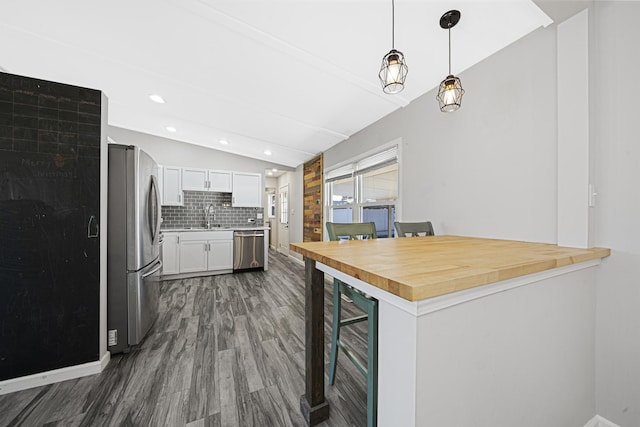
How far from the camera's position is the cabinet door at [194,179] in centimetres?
465

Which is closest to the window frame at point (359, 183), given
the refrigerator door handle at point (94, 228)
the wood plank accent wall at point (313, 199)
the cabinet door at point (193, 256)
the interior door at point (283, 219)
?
the wood plank accent wall at point (313, 199)

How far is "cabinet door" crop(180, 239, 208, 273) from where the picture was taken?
427 cm

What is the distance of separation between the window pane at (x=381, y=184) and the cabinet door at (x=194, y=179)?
129 inches

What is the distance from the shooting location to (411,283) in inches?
23.4

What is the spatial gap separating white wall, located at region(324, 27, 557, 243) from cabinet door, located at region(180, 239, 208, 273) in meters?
3.81

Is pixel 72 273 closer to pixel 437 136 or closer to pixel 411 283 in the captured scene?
pixel 411 283

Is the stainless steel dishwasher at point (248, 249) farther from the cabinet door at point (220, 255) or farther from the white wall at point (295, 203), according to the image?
the white wall at point (295, 203)

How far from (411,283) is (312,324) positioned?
83cm

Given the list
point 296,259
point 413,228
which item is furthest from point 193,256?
point 413,228

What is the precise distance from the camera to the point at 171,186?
4527 mm

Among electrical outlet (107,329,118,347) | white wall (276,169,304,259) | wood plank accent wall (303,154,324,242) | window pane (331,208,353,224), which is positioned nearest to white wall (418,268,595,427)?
electrical outlet (107,329,118,347)

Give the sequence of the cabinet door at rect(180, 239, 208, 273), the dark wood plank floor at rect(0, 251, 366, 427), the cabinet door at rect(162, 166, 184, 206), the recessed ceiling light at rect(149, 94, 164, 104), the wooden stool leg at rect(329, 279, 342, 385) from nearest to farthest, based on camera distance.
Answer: the dark wood plank floor at rect(0, 251, 366, 427) < the wooden stool leg at rect(329, 279, 342, 385) < the recessed ceiling light at rect(149, 94, 164, 104) < the cabinet door at rect(180, 239, 208, 273) < the cabinet door at rect(162, 166, 184, 206)

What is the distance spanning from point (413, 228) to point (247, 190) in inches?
156

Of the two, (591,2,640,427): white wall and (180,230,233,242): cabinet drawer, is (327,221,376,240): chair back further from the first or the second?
(180,230,233,242): cabinet drawer
